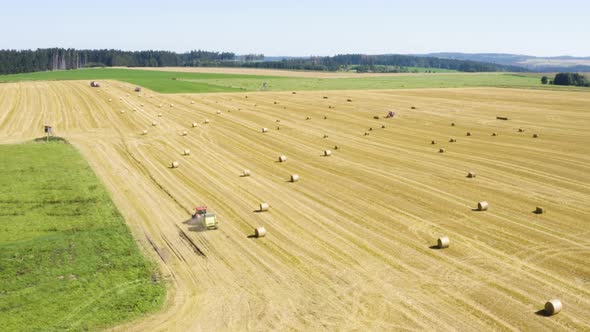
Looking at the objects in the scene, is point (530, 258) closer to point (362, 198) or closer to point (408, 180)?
point (362, 198)

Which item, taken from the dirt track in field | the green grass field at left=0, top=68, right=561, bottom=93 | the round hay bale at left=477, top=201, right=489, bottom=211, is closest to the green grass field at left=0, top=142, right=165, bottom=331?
the dirt track in field

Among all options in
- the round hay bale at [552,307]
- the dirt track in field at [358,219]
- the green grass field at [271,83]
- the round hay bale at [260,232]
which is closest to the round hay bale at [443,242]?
the dirt track in field at [358,219]

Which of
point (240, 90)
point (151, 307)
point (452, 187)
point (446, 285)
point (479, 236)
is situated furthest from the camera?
point (240, 90)

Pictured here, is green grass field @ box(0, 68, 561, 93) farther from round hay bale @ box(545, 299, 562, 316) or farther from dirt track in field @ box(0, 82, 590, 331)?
round hay bale @ box(545, 299, 562, 316)

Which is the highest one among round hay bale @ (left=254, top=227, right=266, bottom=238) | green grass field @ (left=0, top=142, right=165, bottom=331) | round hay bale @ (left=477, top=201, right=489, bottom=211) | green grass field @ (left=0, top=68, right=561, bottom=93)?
green grass field @ (left=0, top=68, right=561, bottom=93)

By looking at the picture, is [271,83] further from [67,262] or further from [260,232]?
[67,262]

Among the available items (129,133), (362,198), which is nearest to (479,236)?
(362,198)

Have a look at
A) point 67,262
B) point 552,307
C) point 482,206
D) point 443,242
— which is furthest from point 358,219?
point 67,262
